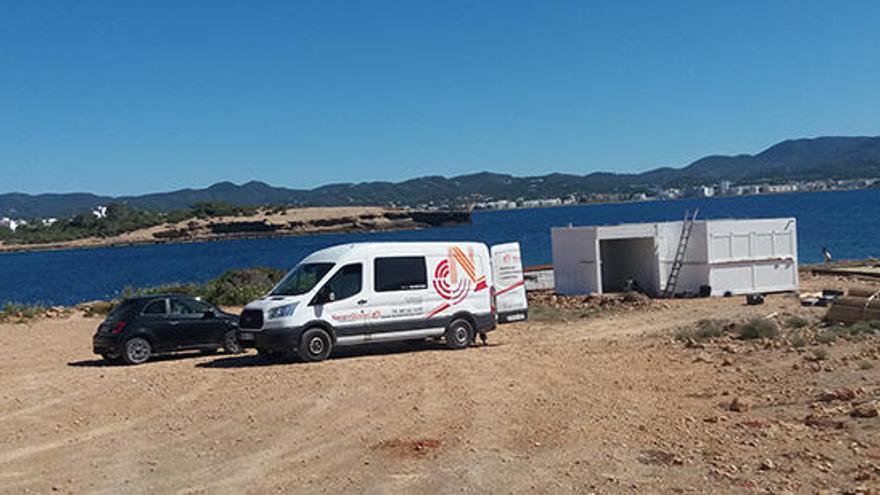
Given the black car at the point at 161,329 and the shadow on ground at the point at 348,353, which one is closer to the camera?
the shadow on ground at the point at 348,353

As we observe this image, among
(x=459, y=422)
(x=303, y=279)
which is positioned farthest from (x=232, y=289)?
(x=459, y=422)

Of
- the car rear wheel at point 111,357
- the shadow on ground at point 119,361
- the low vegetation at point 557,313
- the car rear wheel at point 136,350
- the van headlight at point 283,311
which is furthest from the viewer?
the low vegetation at point 557,313

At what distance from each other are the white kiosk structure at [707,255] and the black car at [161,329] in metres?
15.6

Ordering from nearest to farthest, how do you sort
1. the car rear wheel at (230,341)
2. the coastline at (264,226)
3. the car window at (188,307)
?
the car window at (188,307) → the car rear wheel at (230,341) → the coastline at (264,226)

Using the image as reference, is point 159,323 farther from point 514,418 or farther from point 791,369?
point 791,369

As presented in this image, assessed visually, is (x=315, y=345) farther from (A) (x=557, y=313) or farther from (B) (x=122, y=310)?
(A) (x=557, y=313)

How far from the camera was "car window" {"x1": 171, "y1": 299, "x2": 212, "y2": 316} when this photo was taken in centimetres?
1967

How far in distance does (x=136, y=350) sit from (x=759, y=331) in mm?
12295

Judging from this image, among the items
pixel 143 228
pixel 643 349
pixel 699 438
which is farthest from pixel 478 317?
pixel 143 228

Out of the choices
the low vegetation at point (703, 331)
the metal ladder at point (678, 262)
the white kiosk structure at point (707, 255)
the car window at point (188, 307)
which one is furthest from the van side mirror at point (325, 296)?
the metal ladder at point (678, 262)

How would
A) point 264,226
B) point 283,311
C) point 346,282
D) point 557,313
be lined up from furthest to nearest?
point 264,226 < point 557,313 < point 346,282 < point 283,311

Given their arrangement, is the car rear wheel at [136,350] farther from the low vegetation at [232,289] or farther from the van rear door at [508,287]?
the low vegetation at [232,289]

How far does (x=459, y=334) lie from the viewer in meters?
19.3

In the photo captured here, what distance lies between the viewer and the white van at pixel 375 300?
699 inches
